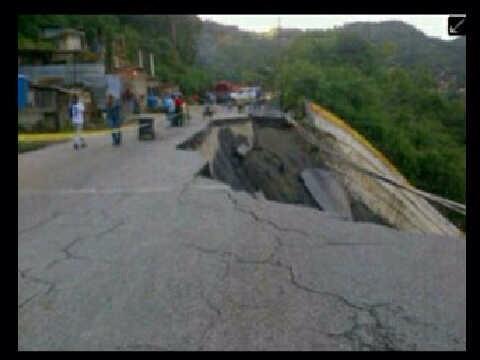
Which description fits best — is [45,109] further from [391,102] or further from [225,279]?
[391,102]

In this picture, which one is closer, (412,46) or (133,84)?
(133,84)

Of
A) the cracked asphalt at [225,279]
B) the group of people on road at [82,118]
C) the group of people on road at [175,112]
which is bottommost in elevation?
the cracked asphalt at [225,279]

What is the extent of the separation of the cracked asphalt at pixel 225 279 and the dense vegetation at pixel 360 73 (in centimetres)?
288

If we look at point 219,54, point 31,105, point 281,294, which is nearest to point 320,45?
point 31,105

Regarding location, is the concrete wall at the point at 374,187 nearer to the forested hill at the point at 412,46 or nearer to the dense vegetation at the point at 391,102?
the dense vegetation at the point at 391,102

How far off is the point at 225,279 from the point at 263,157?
2239 centimetres

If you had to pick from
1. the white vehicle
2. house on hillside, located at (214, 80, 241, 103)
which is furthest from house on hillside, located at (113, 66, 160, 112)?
house on hillside, located at (214, 80, 241, 103)

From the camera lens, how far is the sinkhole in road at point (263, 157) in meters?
20.2

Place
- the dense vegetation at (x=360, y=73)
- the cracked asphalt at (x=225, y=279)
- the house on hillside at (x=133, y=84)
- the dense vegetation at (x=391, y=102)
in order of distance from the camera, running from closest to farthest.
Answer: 1. the cracked asphalt at (x=225, y=279)
2. the dense vegetation at (x=391, y=102)
3. the dense vegetation at (x=360, y=73)
4. the house on hillside at (x=133, y=84)

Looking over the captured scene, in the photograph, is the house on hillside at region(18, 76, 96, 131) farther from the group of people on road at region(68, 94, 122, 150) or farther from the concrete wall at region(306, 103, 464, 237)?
the concrete wall at region(306, 103, 464, 237)

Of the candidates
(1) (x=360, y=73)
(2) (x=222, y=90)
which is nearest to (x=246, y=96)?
(1) (x=360, y=73)

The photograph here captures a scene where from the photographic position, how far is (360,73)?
1809 inches

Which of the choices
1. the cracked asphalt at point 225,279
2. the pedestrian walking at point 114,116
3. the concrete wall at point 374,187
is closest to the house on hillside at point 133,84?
the concrete wall at point 374,187

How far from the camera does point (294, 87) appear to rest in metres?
38.6
